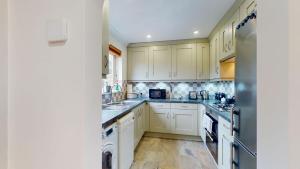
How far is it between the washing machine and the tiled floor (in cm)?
86

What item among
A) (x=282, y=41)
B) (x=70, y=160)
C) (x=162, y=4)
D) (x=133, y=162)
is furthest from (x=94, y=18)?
(x=133, y=162)

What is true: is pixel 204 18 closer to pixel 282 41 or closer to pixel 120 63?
pixel 120 63

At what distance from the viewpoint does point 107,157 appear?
1.50 metres

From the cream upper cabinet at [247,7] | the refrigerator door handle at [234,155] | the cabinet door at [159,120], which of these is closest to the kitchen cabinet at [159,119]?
the cabinet door at [159,120]

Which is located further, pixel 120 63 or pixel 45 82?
pixel 120 63

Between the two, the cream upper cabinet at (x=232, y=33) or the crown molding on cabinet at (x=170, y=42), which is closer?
the cream upper cabinet at (x=232, y=33)

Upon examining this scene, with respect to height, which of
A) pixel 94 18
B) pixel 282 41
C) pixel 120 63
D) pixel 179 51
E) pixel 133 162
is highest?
pixel 179 51

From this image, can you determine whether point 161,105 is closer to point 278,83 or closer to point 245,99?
point 245,99

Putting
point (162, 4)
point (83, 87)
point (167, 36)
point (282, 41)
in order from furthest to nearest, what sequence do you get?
point (167, 36) → point (162, 4) → point (83, 87) → point (282, 41)

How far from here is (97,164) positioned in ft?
2.39

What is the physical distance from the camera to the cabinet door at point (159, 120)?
11.9 ft

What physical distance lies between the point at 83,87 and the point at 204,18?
8.46 ft

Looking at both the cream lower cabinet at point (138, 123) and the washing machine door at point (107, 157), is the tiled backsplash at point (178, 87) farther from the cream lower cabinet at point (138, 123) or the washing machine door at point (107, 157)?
the washing machine door at point (107, 157)

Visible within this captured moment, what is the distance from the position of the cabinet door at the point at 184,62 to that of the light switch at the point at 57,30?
3.37 meters
